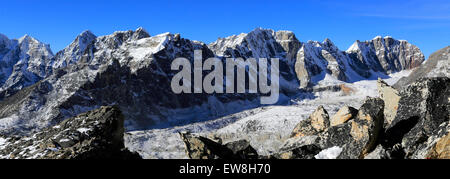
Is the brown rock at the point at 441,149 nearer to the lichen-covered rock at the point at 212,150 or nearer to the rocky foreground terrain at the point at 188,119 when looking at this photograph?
the rocky foreground terrain at the point at 188,119

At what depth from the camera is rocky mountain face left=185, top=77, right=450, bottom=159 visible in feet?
38.6

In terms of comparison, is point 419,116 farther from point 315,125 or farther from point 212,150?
point 212,150

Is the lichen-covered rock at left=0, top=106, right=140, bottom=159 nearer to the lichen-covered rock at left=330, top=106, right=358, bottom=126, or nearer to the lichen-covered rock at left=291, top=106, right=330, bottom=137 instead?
the lichen-covered rock at left=291, top=106, right=330, bottom=137

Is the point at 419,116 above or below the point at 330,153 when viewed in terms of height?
above

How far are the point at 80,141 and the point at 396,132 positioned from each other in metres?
13.1

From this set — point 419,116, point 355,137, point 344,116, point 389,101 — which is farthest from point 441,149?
point 389,101

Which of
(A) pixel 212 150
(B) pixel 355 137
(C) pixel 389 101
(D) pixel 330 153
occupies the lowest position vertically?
(D) pixel 330 153

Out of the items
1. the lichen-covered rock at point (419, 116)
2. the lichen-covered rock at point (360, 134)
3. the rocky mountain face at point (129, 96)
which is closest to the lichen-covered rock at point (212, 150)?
the lichen-covered rock at point (360, 134)

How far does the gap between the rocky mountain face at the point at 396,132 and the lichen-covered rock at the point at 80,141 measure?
139 inches

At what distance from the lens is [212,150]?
15.0 meters

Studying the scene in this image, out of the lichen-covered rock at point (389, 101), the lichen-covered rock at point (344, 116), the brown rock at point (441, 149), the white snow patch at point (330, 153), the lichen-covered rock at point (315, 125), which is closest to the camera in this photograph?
the brown rock at point (441, 149)

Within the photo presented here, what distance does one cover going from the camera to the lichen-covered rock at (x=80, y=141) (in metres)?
14.6

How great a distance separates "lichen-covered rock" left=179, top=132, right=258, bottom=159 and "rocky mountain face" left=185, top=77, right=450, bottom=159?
0.05 meters
